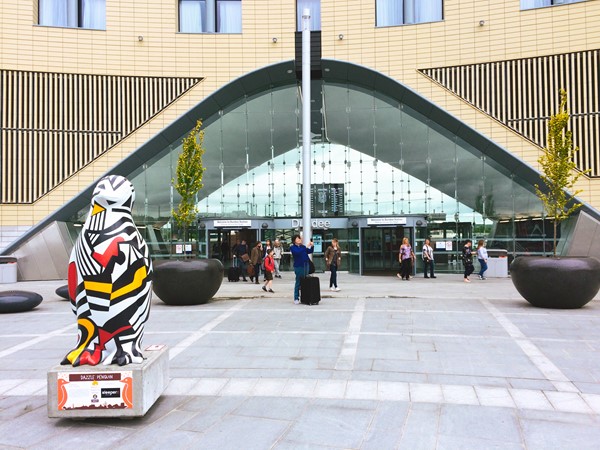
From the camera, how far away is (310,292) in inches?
477

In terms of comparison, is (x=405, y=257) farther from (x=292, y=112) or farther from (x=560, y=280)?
(x=292, y=112)

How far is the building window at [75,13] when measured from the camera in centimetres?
2319

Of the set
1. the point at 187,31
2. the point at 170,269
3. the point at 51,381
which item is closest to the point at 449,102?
the point at 187,31

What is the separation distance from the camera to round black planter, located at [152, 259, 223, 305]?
11.7 m

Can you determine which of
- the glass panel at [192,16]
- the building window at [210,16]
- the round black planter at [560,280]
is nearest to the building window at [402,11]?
the building window at [210,16]

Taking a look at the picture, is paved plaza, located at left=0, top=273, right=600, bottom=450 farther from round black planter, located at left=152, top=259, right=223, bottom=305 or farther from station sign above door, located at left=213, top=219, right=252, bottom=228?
station sign above door, located at left=213, top=219, right=252, bottom=228

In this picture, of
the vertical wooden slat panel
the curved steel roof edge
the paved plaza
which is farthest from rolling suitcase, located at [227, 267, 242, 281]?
the vertical wooden slat panel

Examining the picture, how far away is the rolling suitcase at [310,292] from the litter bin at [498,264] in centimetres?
1149

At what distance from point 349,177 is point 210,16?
1068cm

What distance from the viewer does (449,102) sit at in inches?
876

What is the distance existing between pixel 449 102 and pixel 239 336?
17.6m

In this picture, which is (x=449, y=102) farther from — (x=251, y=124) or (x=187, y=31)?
(x=187, y=31)

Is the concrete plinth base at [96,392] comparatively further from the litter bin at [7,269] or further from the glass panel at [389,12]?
the glass panel at [389,12]

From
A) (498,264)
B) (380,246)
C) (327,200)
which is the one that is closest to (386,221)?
(380,246)
